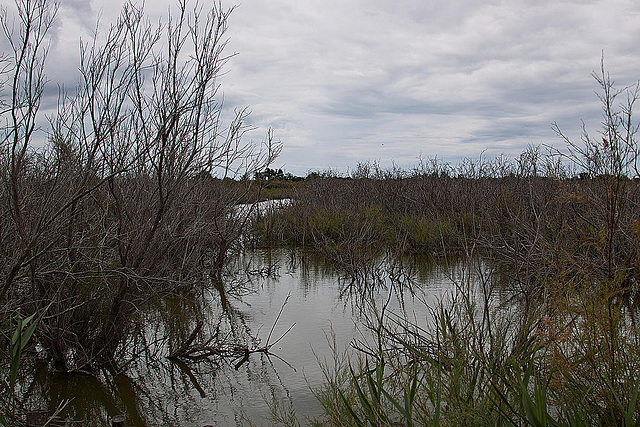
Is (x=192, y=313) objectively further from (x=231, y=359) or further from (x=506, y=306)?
(x=506, y=306)

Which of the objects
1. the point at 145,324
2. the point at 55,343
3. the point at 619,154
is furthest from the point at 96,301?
the point at 619,154

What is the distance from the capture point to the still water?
428 centimetres

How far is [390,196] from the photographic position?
1681cm

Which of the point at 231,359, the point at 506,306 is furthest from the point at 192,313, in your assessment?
the point at 506,306

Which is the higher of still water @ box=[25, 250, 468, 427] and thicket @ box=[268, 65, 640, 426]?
thicket @ box=[268, 65, 640, 426]

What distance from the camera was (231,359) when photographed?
543 centimetres

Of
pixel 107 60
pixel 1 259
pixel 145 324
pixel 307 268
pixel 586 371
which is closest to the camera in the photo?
pixel 586 371

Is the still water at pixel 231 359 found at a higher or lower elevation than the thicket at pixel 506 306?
lower

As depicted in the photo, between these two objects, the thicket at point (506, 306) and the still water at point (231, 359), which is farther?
the still water at point (231, 359)

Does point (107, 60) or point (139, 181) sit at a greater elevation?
point (107, 60)

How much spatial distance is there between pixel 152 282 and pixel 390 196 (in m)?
12.2

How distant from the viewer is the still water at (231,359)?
428 cm

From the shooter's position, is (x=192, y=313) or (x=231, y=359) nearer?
(x=231, y=359)

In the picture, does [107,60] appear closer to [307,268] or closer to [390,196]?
[307,268]
